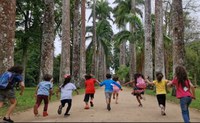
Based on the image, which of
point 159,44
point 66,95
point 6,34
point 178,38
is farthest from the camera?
point 159,44

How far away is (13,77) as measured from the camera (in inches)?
404

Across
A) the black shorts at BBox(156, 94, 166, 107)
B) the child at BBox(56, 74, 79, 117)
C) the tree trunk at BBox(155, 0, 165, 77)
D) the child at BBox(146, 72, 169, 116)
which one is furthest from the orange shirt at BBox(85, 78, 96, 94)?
the tree trunk at BBox(155, 0, 165, 77)

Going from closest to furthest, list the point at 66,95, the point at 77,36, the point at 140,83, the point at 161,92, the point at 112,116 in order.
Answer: the point at 112,116 < the point at 66,95 < the point at 161,92 < the point at 140,83 < the point at 77,36

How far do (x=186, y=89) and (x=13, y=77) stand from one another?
536 cm

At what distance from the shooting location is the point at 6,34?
1495cm

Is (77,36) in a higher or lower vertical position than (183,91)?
higher

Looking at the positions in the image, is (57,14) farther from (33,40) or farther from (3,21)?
(3,21)

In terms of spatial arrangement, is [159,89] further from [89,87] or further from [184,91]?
[89,87]

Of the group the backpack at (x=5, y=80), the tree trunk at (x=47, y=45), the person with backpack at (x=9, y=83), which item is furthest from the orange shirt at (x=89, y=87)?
the tree trunk at (x=47, y=45)

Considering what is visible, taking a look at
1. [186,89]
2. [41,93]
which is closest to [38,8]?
[41,93]

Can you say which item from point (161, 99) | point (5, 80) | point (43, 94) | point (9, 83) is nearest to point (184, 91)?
point (161, 99)

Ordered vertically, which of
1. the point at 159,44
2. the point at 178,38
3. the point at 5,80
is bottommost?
the point at 5,80

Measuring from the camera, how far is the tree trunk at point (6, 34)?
14789 mm

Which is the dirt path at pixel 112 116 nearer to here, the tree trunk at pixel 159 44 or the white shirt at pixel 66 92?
the white shirt at pixel 66 92
